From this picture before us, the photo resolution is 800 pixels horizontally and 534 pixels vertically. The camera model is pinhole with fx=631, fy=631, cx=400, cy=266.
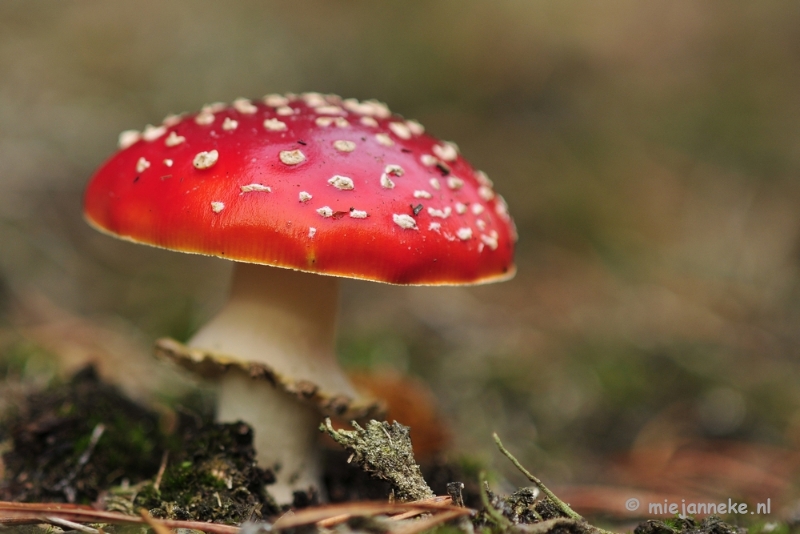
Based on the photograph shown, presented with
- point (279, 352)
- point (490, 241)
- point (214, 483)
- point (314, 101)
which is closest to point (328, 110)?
point (314, 101)

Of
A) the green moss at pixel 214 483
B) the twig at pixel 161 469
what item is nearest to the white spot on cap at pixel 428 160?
the green moss at pixel 214 483

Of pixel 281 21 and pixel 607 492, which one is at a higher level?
pixel 281 21

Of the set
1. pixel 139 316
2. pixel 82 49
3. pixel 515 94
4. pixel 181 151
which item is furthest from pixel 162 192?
pixel 515 94

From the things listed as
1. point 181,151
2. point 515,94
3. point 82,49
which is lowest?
point 181,151

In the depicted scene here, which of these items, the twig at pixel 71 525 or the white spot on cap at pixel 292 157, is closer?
the twig at pixel 71 525

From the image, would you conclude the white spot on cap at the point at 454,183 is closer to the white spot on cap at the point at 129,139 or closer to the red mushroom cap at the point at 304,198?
the red mushroom cap at the point at 304,198

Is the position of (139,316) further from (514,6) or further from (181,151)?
(514,6)

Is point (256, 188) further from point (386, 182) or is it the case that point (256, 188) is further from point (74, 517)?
point (74, 517)
